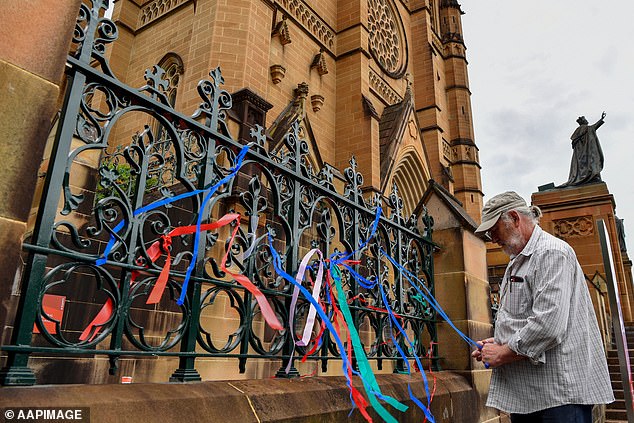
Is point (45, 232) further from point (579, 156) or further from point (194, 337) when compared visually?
point (579, 156)

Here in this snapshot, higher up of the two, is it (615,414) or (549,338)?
(549,338)

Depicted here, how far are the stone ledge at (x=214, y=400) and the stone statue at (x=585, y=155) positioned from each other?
11.9 metres

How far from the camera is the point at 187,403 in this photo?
1610 mm

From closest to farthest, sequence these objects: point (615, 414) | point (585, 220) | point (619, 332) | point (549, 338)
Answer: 1. point (549, 338)
2. point (619, 332)
3. point (615, 414)
4. point (585, 220)

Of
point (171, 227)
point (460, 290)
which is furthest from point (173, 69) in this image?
point (171, 227)

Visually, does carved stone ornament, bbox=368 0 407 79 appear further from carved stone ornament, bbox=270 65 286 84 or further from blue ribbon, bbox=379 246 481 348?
→ blue ribbon, bbox=379 246 481 348

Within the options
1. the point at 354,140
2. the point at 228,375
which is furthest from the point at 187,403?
the point at 354,140

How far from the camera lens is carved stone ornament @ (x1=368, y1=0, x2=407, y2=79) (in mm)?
18578

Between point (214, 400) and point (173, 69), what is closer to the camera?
point (214, 400)

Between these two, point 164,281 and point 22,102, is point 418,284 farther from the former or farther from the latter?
point 22,102

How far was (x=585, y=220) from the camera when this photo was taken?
37.3 feet

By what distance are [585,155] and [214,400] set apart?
1418cm

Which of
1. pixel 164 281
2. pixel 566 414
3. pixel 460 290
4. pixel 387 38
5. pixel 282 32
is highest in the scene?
pixel 387 38

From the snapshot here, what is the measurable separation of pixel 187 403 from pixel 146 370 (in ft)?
14.2
